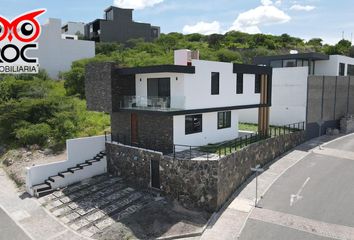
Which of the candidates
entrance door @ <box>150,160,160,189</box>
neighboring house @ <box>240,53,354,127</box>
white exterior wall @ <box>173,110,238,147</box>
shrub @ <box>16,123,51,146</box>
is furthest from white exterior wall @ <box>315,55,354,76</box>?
shrub @ <box>16,123,51,146</box>

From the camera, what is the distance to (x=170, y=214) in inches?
677

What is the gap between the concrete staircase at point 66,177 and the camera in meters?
20.2

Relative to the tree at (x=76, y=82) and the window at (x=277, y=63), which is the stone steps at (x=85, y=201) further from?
the window at (x=277, y=63)

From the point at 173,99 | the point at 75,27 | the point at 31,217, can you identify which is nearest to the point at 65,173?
the point at 31,217

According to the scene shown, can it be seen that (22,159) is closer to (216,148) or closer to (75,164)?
(75,164)

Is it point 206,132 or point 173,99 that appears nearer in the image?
point 173,99

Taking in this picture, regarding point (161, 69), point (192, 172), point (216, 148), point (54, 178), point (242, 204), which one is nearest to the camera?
point (192, 172)

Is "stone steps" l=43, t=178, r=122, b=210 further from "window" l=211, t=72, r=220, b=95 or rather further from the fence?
"window" l=211, t=72, r=220, b=95

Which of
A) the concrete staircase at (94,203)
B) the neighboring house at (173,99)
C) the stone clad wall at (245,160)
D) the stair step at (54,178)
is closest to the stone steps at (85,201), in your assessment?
the concrete staircase at (94,203)

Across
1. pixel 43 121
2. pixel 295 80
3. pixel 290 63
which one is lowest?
pixel 43 121

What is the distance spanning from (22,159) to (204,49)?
49.2 metres

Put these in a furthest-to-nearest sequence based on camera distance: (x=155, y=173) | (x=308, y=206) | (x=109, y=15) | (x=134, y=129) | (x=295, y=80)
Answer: (x=109, y=15), (x=295, y=80), (x=134, y=129), (x=155, y=173), (x=308, y=206)

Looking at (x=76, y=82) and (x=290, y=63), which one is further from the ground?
(x=290, y=63)

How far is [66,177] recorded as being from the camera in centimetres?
2131
